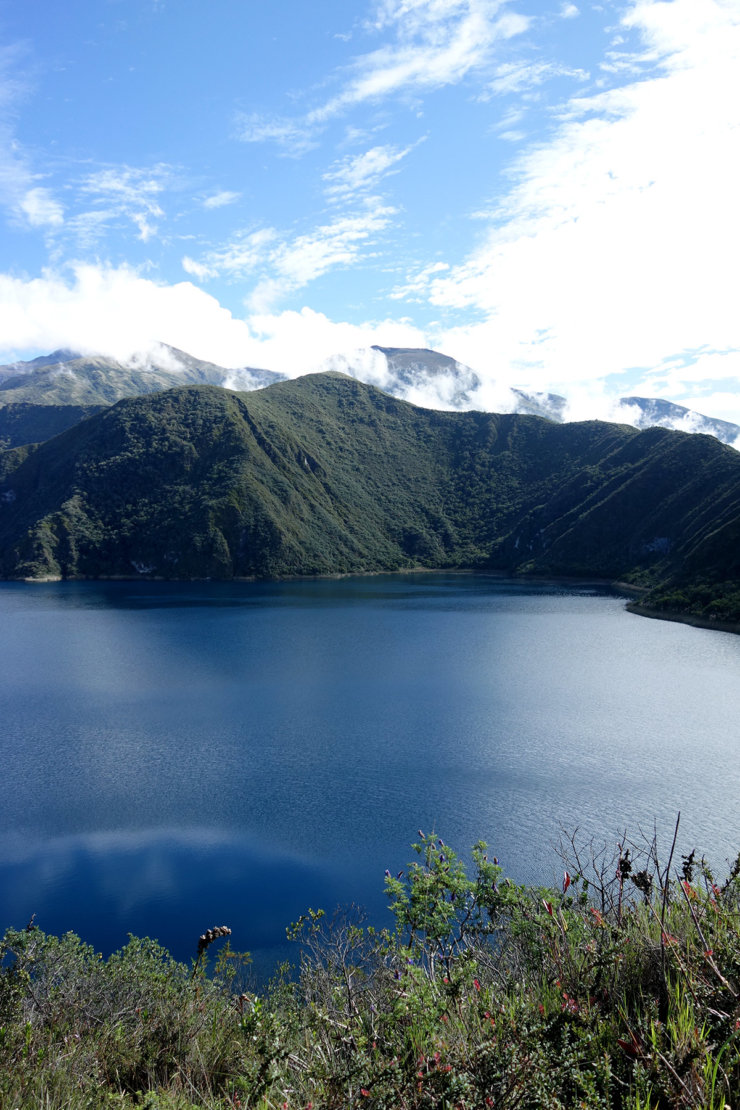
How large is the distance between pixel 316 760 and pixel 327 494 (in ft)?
449

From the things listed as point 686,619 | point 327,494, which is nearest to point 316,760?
point 686,619

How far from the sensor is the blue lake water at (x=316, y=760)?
72.9ft

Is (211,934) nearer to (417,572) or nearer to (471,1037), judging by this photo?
(471,1037)

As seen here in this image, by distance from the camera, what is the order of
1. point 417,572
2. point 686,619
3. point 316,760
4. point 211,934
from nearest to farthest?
point 211,934, point 316,760, point 686,619, point 417,572

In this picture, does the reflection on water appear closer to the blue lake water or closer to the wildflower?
the blue lake water

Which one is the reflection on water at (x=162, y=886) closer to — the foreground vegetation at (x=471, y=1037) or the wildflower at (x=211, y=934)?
the wildflower at (x=211, y=934)

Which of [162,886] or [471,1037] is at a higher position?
[471,1037]

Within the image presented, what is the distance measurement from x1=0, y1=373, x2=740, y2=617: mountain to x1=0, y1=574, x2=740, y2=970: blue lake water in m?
60.0

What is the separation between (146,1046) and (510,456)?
18177 centimetres

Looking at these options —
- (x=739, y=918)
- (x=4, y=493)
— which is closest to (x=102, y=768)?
(x=739, y=918)

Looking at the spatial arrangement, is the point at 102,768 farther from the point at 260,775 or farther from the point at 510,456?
the point at 510,456

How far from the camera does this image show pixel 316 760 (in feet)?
110

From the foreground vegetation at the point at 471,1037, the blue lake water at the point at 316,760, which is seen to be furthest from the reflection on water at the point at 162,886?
the foreground vegetation at the point at 471,1037

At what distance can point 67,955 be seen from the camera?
578 inches
